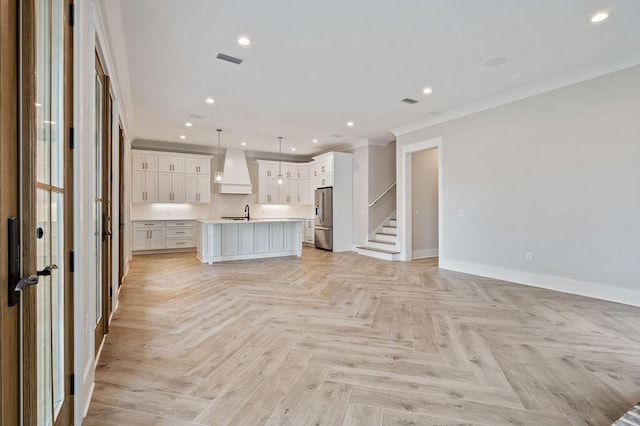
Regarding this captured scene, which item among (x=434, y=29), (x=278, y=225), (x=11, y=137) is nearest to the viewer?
(x=11, y=137)

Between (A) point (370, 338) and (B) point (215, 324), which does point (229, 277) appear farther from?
(A) point (370, 338)

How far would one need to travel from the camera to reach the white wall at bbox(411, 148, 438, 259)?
7465mm

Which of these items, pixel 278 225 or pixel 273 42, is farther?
pixel 278 225

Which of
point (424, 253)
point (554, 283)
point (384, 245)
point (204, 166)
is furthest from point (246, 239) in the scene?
point (554, 283)

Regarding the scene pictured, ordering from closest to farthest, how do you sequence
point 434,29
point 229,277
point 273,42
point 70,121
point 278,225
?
point 70,121
point 434,29
point 273,42
point 229,277
point 278,225

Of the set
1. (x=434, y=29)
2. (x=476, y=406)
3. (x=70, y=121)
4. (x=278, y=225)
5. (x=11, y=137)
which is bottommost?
(x=476, y=406)

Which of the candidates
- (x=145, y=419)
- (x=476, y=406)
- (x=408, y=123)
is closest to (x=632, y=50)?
(x=408, y=123)

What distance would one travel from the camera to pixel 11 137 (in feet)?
3.29

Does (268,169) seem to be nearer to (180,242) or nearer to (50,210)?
(180,242)

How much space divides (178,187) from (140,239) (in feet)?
5.42

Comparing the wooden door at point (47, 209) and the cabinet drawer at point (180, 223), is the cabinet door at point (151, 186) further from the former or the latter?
the wooden door at point (47, 209)

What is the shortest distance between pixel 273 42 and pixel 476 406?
381 cm

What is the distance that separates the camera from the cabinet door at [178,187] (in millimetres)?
8250

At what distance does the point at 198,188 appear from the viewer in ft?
28.3
